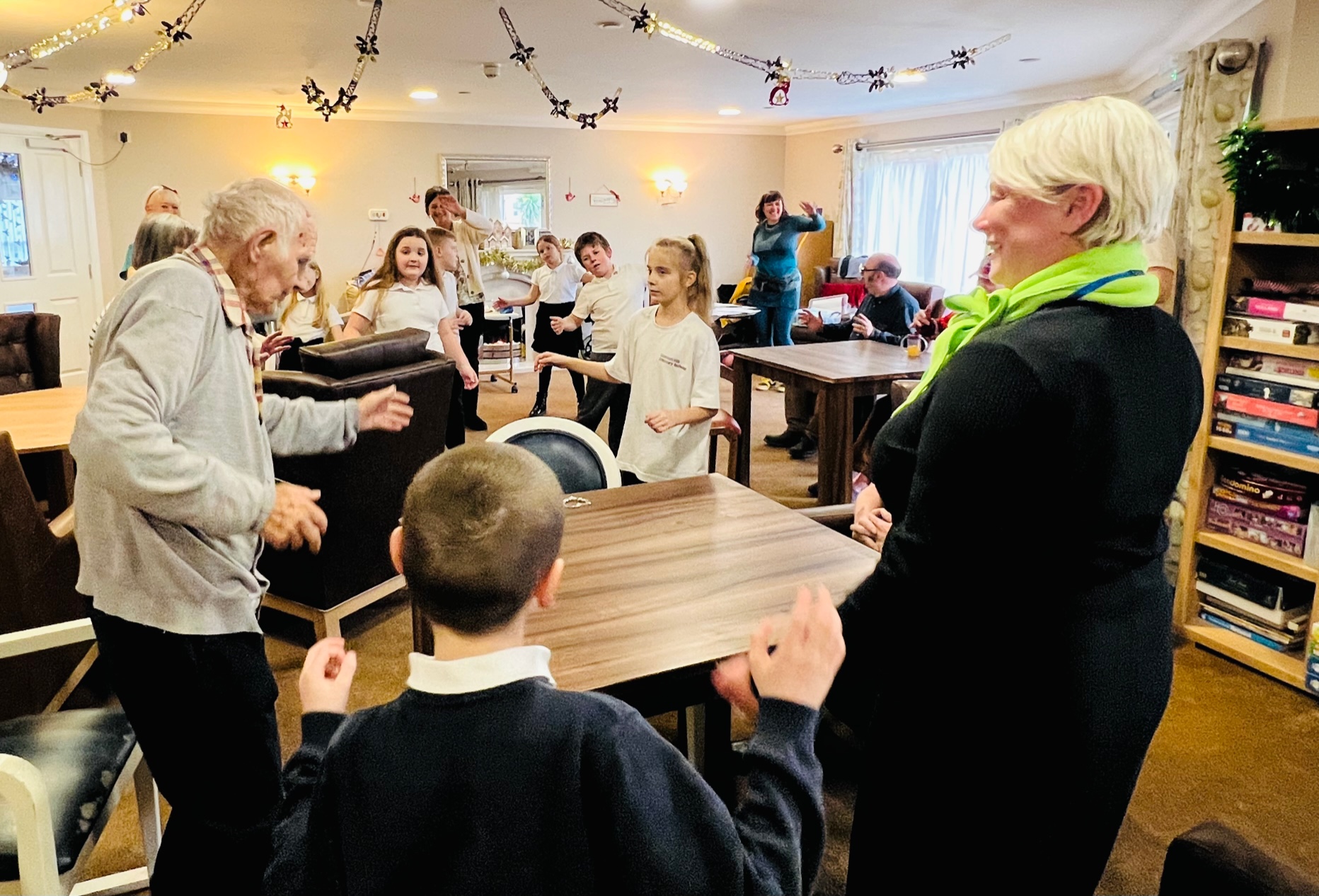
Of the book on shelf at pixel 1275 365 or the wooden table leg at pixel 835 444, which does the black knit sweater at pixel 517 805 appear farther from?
the wooden table leg at pixel 835 444

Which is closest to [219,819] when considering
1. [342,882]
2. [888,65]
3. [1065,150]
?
[342,882]

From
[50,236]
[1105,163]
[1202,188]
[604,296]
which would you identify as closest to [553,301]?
[604,296]

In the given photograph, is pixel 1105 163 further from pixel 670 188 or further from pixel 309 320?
pixel 670 188

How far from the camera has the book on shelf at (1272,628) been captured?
10.0ft

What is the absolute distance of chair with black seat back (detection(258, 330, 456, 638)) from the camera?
2.98 metres

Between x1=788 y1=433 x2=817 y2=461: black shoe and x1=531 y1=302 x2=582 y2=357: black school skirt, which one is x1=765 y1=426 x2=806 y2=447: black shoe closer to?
x1=788 y1=433 x2=817 y2=461: black shoe

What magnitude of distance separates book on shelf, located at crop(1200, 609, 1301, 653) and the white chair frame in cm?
330

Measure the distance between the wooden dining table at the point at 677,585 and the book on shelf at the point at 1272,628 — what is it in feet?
6.45

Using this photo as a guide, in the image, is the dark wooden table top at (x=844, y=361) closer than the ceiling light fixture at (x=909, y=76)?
Yes

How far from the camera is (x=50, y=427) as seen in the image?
3.27m

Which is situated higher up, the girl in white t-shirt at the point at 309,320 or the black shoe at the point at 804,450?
the girl in white t-shirt at the point at 309,320

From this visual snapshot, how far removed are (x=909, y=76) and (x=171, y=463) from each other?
545cm

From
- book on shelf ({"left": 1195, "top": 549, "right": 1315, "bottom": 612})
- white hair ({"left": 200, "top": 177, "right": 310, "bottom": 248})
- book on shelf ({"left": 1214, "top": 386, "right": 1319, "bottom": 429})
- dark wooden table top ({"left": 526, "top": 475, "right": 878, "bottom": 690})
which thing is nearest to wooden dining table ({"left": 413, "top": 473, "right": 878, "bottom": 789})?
dark wooden table top ({"left": 526, "top": 475, "right": 878, "bottom": 690})

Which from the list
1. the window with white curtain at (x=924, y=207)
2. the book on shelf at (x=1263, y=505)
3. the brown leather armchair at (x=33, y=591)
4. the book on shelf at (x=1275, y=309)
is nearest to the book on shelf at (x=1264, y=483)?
the book on shelf at (x=1263, y=505)
